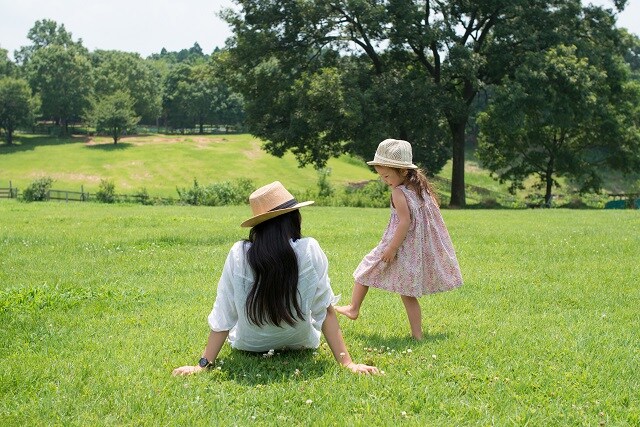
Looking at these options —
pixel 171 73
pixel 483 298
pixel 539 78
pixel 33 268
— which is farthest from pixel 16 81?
pixel 483 298

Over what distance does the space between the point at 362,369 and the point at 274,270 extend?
113cm

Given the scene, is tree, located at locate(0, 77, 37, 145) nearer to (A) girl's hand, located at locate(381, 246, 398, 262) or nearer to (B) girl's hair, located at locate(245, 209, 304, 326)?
(A) girl's hand, located at locate(381, 246, 398, 262)

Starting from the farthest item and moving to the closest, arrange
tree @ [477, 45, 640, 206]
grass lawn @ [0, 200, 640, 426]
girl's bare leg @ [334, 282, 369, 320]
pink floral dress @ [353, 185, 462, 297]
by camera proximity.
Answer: tree @ [477, 45, 640, 206] → girl's bare leg @ [334, 282, 369, 320] → pink floral dress @ [353, 185, 462, 297] → grass lawn @ [0, 200, 640, 426]

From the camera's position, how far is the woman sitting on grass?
17.3 ft

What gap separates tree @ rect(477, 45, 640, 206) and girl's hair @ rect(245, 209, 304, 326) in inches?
1222

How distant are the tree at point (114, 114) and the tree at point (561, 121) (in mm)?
58424

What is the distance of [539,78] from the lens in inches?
1348

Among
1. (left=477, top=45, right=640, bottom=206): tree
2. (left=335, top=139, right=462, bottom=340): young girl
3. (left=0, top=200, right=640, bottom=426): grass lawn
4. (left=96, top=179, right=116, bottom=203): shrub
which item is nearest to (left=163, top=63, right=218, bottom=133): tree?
(left=96, top=179, right=116, bottom=203): shrub

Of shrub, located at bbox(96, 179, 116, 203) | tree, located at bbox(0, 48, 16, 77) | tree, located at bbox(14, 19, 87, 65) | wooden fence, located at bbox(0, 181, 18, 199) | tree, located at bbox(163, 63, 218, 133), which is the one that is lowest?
wooden fence, located at bbox(0, 181, 18, 199)

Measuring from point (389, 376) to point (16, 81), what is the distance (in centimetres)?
9558

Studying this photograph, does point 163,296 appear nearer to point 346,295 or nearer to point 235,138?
point 346,295

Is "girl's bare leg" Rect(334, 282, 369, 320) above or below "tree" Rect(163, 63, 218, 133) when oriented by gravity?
below

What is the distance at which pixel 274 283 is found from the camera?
5273mm

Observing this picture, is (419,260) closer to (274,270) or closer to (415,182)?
(415,182)
